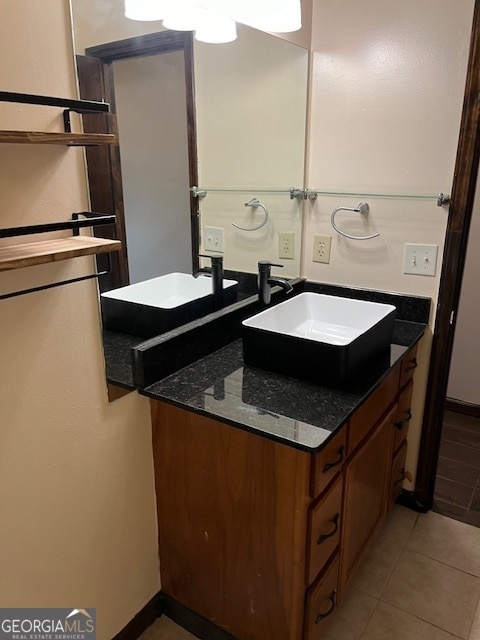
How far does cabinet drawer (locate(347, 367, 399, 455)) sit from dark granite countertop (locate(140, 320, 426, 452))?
79 mm

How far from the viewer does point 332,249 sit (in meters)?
2.12

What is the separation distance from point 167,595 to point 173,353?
2.83ft

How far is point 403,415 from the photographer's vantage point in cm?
199

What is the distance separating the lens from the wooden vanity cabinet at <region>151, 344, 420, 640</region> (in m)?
1.31

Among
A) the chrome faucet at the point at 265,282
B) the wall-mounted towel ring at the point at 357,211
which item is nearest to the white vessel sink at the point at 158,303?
the chrome faucet at the point at 265,282

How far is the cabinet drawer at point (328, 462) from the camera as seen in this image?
127 centimetres

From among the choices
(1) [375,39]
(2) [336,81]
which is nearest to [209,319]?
(2) [336,81]

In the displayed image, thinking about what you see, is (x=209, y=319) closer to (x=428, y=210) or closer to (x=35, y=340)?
(x=35, y=340)

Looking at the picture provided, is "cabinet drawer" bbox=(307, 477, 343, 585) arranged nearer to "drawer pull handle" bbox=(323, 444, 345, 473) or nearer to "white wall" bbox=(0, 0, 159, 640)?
"drawer pull handle" bbox=(323, 444, 345, 473)

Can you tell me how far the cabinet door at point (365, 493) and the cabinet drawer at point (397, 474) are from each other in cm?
8

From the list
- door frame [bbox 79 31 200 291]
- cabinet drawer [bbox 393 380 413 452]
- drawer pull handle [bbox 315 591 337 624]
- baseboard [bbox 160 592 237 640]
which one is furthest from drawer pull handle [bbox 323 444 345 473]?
door frame [bbox 79 31 200 291]

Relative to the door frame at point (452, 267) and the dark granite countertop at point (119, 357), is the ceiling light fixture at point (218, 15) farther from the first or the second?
the dark granite countertop at point (119, 357)

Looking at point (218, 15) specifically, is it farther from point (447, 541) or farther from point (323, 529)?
point (447, 541)

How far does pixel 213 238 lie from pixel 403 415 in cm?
105
